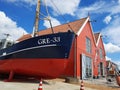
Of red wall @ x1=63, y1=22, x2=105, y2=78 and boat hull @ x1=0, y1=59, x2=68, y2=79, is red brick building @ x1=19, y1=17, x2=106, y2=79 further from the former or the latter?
boat hull @ x1=0, y1=59, x2=68, y2=79

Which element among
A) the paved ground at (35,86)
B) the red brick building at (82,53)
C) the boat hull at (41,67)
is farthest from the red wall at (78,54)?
the boat hull at (41,67)

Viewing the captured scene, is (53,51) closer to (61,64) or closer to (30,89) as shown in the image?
(61,64)

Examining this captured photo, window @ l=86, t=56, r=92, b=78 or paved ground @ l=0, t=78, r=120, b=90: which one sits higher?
window @ l=86, t=56, r=92, b=78

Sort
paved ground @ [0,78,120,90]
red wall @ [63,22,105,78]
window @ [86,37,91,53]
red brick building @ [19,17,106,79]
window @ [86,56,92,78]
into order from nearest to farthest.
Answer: paved ground @ [0,78,120,90] → red wall @ [63,22,105,78] → red brick building @ [19,17,106,79] → window @ [86,56,92,78] → window @ [86,37,91,53]

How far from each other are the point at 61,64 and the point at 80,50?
31.7 ft

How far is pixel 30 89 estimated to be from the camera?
955cm

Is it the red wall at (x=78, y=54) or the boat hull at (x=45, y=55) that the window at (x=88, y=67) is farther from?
the boat hull at (x=45, y=55)

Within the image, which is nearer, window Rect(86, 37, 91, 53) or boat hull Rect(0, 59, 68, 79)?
boat hull Rect(0, 59, 68, 79)

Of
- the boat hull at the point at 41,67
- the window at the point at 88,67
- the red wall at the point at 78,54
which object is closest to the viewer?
the boat hull at the point at 41,67

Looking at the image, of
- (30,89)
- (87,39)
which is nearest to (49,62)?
(30,89)

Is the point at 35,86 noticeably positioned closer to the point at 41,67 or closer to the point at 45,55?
the point at 41,67

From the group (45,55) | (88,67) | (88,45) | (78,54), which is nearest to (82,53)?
(78,54)

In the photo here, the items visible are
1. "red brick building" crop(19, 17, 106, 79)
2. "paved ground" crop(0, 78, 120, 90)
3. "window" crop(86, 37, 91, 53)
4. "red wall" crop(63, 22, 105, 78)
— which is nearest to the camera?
"paved ground" crop(0, 78, 120, 90)

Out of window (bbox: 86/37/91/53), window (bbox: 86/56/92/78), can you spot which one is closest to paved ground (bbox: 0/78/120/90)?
window (bbox: 86/56/92/78)
